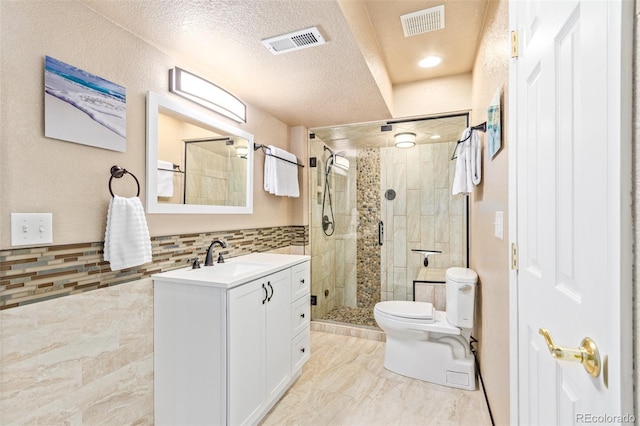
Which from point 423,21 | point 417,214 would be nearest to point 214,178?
point 423,21

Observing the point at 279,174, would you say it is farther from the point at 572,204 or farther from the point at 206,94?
the point at 572,204

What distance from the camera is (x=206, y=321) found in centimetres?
154

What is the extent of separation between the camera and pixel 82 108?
4.40 ft

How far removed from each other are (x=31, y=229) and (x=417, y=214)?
2996 mm

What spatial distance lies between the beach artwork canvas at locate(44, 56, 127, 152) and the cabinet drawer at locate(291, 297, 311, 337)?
146 cm

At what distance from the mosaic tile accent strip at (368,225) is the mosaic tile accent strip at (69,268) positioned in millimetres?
1951

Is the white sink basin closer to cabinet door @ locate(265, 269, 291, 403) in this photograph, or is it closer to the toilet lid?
cabinet door @ locate(265, 269, 291, 403)

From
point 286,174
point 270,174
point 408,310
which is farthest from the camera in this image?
point 286,174

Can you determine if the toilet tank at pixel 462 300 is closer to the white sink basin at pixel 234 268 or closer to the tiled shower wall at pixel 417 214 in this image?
the tiled shower wall at pixel 417 214

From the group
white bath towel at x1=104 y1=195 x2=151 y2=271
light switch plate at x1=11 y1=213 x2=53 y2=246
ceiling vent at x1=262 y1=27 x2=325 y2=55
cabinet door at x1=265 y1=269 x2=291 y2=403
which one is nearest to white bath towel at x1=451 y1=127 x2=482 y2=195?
ceiling vent at x1=262 y1=27 x2=325 y2=55

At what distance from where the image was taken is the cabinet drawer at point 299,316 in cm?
214

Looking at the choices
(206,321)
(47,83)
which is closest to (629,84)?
(206,321)

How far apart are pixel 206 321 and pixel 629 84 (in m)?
1.69

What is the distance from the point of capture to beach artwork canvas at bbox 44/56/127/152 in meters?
1.24
